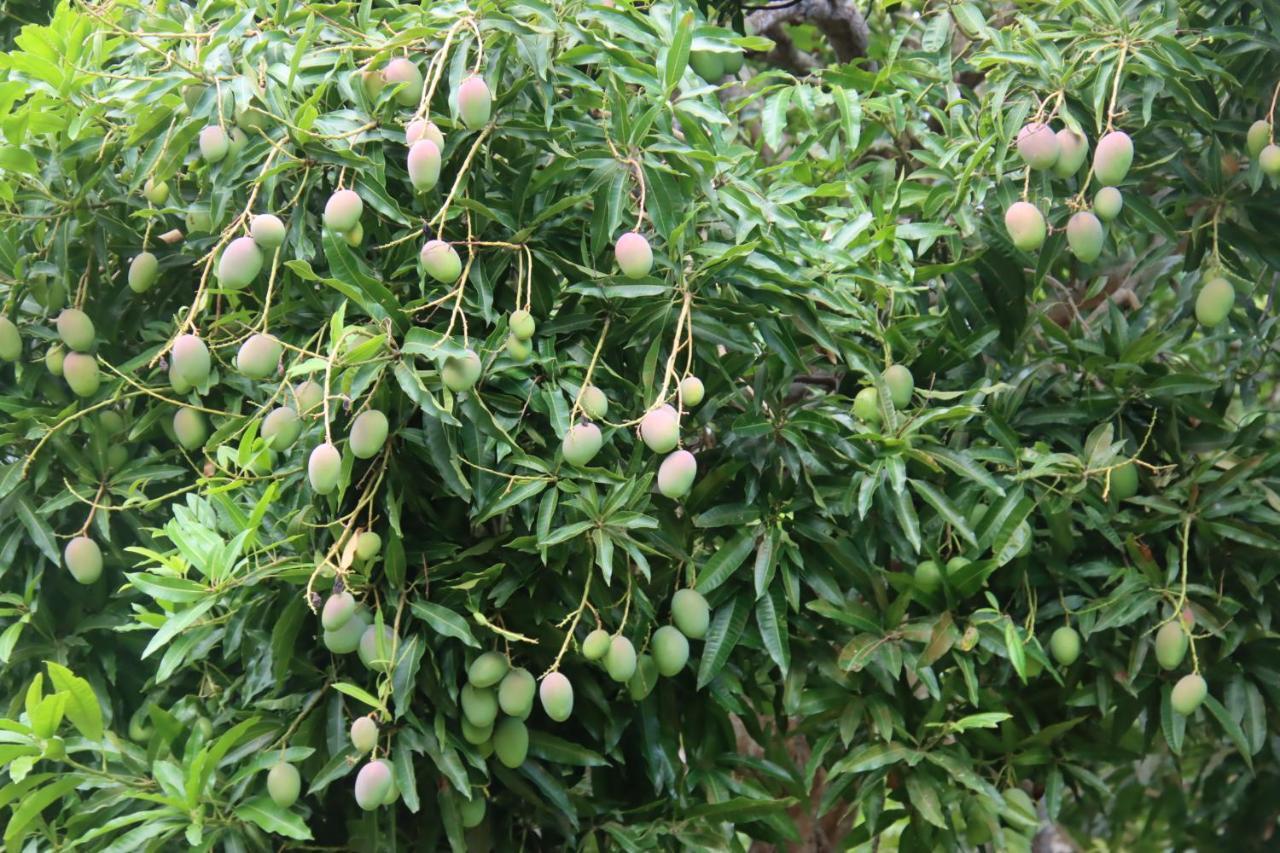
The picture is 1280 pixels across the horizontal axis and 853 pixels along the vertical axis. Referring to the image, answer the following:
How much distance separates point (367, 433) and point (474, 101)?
1.39 ft

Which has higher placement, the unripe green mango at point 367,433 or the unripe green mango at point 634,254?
the unripe green mango at point 634,254

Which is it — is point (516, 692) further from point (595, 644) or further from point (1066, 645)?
point (1066, 645)

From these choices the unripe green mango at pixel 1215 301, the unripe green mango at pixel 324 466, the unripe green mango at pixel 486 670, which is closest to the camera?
the unripe green mango at pixel 324 466

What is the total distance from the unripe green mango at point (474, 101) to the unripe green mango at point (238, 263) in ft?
1.01

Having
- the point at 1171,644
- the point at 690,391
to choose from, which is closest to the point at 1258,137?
the point at 1171,644

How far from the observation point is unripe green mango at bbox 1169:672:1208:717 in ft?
7.03

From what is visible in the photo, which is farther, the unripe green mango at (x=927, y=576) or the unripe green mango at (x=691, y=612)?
the unripe green mango at (x=927, y=576)

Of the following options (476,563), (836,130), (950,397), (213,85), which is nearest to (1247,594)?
(950,397)

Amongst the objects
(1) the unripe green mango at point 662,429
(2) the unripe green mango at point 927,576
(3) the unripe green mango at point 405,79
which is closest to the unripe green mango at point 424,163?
(3) the unripe green mango at point 405,79

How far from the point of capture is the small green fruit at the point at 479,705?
1.88 meters

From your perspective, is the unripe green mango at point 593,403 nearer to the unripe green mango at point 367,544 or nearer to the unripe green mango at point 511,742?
the unripe green mango at point 367,544

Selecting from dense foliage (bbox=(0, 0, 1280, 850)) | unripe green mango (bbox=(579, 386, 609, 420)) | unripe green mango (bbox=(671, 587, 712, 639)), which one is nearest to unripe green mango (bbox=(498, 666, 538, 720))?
dense foliage (bbox=(0, 0, 1280, 850))

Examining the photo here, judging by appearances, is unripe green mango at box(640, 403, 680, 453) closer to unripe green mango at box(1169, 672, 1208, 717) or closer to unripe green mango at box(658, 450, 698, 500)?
unripe green mango at box(658, 450, 698, 500)

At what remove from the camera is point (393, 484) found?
6.19 feet
